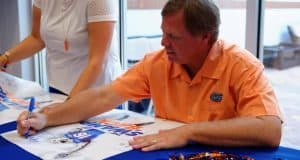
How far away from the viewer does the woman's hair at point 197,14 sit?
1222mm

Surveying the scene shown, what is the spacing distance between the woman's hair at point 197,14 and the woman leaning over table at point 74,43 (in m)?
0.38

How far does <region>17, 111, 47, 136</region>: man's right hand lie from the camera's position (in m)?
1.24

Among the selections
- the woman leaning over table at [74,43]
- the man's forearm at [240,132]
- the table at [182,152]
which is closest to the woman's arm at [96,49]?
the woman leaning over table at [74,43]

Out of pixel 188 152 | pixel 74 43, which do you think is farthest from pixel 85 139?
pixel 74 43

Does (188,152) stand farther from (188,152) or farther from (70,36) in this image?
(70,36)

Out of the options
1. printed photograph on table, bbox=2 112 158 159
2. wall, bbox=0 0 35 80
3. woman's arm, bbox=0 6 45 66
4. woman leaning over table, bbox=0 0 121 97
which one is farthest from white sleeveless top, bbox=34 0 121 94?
wall, bbox=0 0 35 80

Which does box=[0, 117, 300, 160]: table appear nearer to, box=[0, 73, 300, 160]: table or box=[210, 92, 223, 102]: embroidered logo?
box=[0, 73, 300, 160]: table

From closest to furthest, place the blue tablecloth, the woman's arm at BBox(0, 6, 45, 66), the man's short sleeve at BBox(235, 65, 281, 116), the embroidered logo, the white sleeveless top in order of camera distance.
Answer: the blue tablecloth
the man's short sleeve at BBox(235, 65, 281, 116)
the embroidered logo
the white sleeveless top
the woman's arm at BBox(0, 6, 45, 66)

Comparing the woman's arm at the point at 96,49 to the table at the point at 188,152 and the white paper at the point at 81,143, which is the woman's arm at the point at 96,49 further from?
the table at the point at 188,152

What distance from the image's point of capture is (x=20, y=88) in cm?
182

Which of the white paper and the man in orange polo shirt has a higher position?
the man in orange polo shirt

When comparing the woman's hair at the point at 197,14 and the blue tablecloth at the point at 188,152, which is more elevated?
the woman's hair at the point at 197,14

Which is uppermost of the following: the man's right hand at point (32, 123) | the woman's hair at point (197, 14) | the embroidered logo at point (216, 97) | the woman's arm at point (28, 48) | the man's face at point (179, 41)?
the woman's hair at point (197, 14)

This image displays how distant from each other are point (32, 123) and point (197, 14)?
0.62 metres
